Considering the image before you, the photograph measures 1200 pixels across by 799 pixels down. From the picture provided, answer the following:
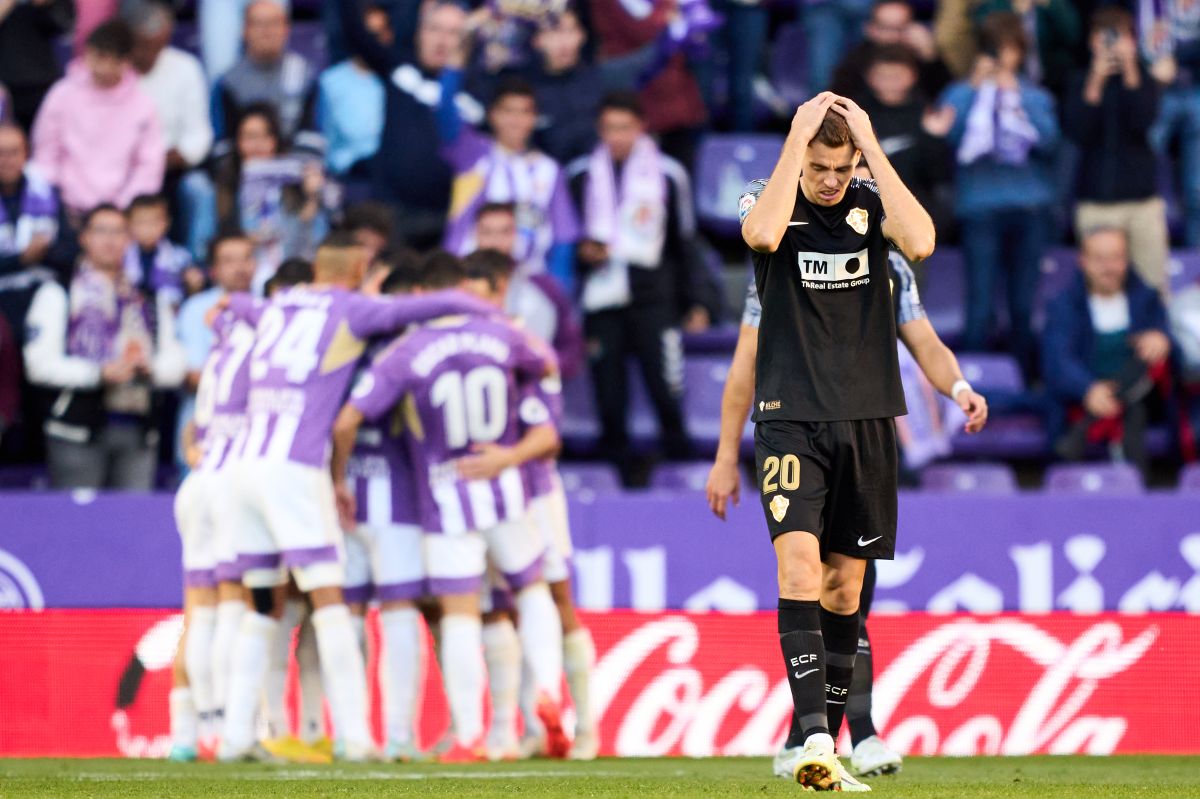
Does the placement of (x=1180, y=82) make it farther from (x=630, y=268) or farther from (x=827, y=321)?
(x=827, y=321)

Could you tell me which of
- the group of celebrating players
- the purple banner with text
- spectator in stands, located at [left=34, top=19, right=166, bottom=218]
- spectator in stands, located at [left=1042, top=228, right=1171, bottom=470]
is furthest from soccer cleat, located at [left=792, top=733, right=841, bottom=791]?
spectator in stands, located at [left=34, top=19, right=166, bottom=218]

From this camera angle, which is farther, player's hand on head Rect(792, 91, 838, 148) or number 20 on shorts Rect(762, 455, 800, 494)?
number 20 on shorts Rect(762, 455, 800, 494)

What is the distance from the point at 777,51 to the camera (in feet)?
45.1

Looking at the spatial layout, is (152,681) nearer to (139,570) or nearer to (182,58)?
(139,570)

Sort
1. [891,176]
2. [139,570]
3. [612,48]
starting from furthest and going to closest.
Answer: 1. [612,48]
2. [139,570]
3. [891,176]

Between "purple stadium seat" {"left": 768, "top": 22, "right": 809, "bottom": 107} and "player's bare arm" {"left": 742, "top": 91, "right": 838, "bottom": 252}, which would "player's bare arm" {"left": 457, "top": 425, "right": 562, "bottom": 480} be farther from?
"purple stadium seat" {"left": 768, "top": 22, "right": 809, "bottom": 107}

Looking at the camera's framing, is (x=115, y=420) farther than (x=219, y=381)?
Yes

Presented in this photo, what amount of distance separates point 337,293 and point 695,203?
489 cm

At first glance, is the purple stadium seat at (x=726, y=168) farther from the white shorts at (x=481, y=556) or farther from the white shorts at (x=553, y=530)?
the white shorts at (x=481, y=556)

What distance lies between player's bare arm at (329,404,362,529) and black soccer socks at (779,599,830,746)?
9.70 ft

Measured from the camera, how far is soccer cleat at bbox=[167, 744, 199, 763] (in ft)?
27.0

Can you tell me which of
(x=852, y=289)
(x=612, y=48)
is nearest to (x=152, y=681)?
(x=852, y=289)

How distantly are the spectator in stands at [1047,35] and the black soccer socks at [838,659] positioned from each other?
7.26 m

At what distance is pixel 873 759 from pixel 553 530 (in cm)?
244
